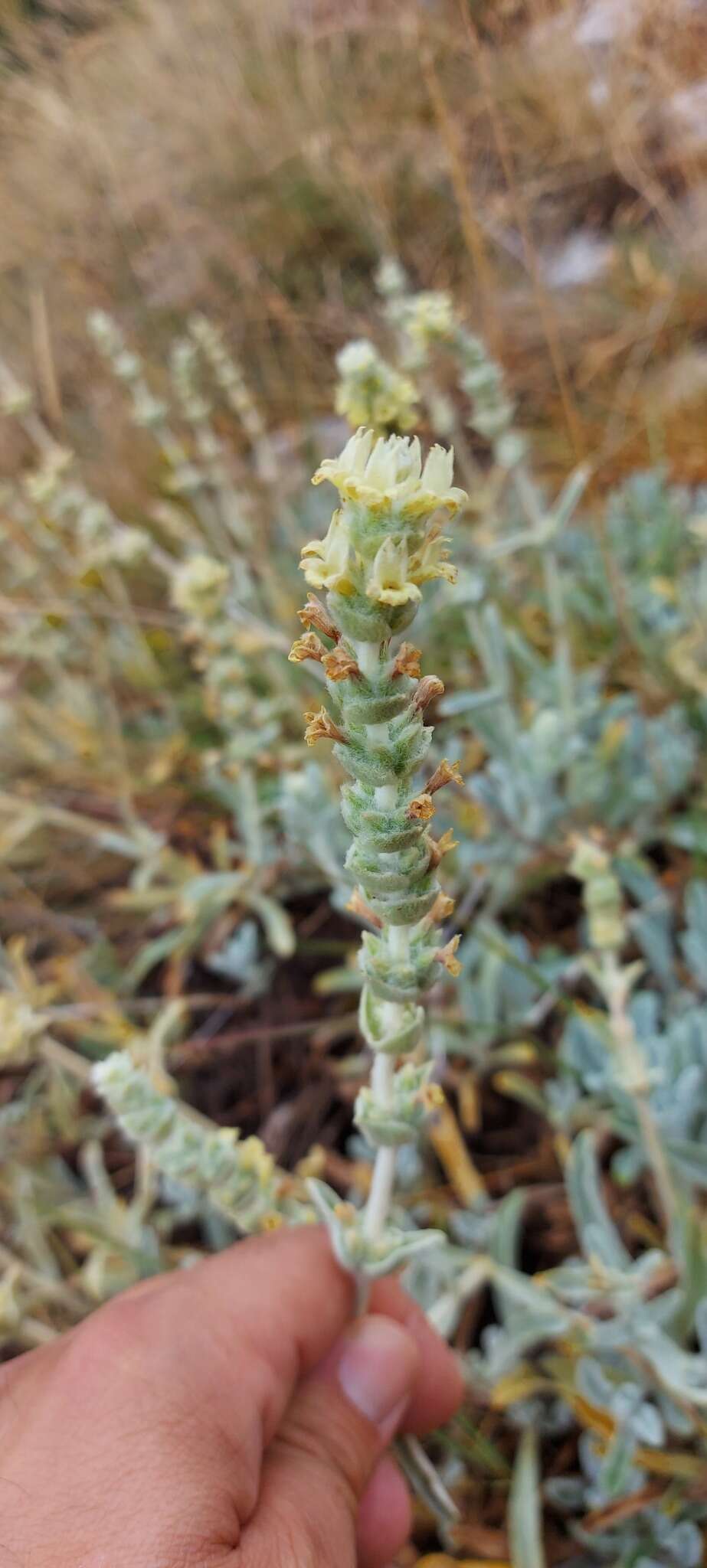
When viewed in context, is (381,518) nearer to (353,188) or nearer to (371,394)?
(371,394)

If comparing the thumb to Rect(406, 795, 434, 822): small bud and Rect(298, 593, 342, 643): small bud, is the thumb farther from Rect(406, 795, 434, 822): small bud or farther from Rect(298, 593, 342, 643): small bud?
Rect(298, 593, 342, 643): small bud

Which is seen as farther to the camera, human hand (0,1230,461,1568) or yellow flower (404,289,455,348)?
yellow flower (404,289,455,348)

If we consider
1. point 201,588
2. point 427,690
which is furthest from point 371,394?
point 427,690

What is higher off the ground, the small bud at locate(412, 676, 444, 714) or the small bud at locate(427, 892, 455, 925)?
the small bud at locate(412, 676, 444, 714)

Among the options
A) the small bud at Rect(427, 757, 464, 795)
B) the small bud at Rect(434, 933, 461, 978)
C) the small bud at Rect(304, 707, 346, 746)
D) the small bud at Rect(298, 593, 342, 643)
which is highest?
the small bud at Rect(298, 593, 342, 643)

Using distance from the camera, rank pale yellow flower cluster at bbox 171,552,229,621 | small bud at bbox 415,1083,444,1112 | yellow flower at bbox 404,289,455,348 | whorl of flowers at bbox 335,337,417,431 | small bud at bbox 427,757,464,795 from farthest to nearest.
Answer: pale yellow flower cluster at bbox 171,552,229,621, yellow flower at bbox 404,289,455,348, whorl of flowers at bbox 335,337,417,431, small bud at bbox 415,1083,444,1112, small bud at bbox 427,757,464,795

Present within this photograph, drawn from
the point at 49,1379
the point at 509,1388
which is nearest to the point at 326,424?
the point at 509,1388

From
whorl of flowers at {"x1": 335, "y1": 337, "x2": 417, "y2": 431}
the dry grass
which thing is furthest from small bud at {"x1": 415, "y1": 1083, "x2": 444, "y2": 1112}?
the dry grass

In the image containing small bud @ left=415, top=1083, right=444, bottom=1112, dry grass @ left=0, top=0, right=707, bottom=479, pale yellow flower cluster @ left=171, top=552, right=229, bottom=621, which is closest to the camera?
small bud @ left=415, top=1083, right=444, bottom=1112
